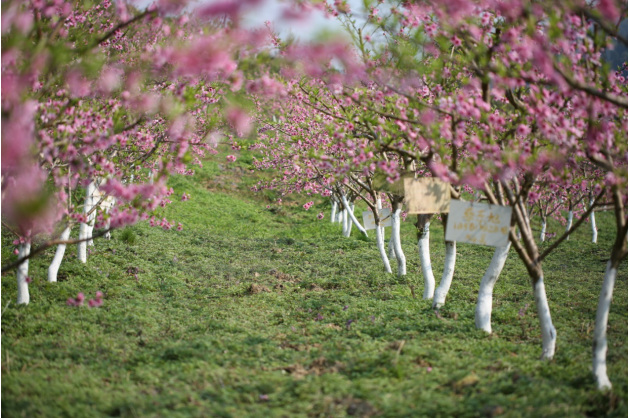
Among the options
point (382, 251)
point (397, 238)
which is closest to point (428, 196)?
point (397, 238)

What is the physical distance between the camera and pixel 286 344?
22.4 ft

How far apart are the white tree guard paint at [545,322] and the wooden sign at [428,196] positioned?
4.83 ft

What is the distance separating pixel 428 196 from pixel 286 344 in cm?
279

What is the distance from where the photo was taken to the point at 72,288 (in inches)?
345

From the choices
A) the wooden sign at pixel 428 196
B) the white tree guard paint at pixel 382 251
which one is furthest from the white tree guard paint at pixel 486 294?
the white tree guard paint at pixel 382 251

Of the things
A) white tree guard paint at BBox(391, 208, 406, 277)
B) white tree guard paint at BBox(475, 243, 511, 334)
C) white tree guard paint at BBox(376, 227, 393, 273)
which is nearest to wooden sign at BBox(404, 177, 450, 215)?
white tree guard paint at BBox(475, 243, 511, 334)

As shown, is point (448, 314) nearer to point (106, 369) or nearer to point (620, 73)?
point (620, 73)

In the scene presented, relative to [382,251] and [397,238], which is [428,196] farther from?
[382,251]

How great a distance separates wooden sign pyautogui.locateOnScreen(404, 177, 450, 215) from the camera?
6.28m

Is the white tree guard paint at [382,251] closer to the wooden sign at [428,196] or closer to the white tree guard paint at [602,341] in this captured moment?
the wooden sign at [428,196]

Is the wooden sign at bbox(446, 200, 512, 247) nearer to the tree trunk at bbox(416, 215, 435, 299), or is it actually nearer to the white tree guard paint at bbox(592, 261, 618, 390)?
the white tree guard paint at bbox(592, 261, 618, 390)

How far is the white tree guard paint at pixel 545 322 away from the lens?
19.5 ft

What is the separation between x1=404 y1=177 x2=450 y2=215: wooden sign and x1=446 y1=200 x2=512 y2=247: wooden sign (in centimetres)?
41

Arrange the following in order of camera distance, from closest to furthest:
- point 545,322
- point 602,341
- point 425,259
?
point 602,341 < point 545,322 < point 425,259
